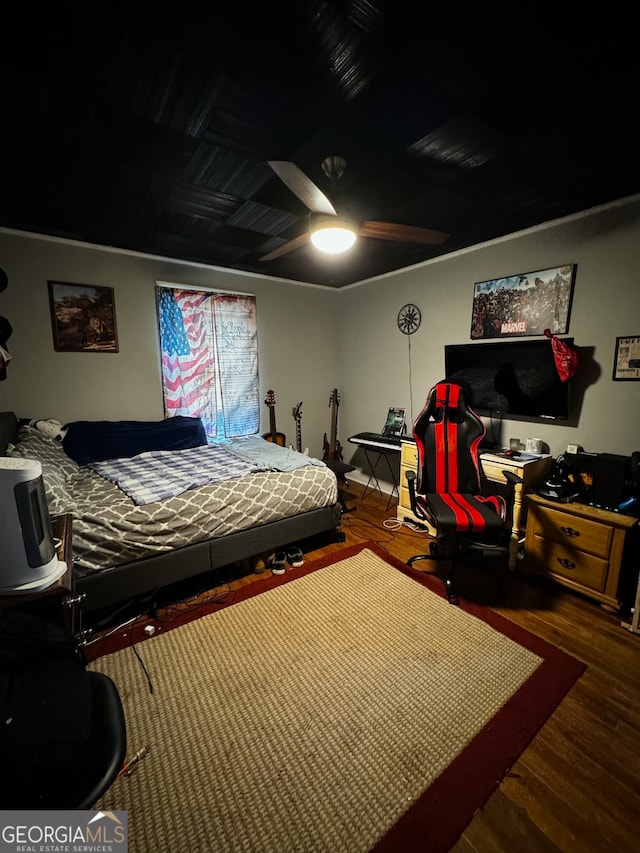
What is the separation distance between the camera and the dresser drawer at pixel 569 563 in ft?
7.02

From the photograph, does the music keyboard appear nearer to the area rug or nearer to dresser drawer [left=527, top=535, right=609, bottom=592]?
dresser drawer [left=527, top=535, right=609, bottom=592]

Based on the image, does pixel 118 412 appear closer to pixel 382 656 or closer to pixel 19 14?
pixel 19 14

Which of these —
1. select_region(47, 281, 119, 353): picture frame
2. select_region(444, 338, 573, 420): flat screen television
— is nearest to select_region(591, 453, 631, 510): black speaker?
select_region(444, 338, 573, 420): flat screen television

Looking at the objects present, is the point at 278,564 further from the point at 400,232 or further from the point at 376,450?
the point at 400,232

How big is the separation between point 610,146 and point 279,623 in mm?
3114

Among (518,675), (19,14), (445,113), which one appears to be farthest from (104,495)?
(445,113)

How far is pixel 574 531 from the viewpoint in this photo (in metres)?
Answer: 2.22

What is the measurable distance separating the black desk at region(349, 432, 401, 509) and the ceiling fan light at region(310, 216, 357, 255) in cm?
202

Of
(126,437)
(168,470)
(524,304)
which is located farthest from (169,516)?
(524,304)

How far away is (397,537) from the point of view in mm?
3111

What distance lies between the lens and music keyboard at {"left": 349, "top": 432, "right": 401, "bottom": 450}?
3.58 meters

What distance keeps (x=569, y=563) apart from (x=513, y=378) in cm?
141

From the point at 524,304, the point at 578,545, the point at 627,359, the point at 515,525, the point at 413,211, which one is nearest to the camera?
the point at 578,545

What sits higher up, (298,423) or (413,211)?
(413,211)
